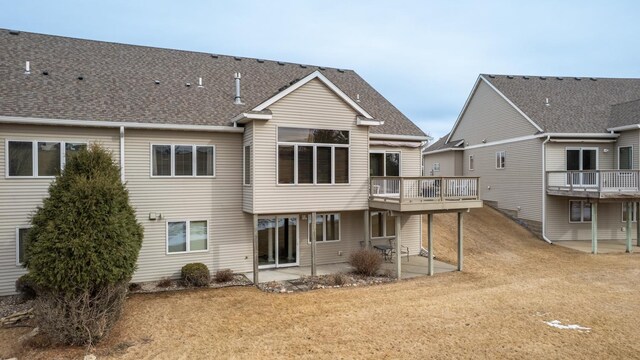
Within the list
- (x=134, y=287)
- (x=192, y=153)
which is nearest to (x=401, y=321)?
(x=134, y=287)

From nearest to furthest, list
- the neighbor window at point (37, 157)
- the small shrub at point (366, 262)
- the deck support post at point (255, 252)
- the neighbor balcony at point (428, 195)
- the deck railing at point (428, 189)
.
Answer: the neighbor window at point (37, 157) → the deck support post at point (255, 252) → the neighbor balcony at point (428, 195) → the deck railing at point (428, 189) → the small shrub at point (366, 262)

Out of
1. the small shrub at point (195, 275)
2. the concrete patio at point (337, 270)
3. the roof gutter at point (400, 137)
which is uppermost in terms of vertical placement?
the roof gutter at point (400, 137)

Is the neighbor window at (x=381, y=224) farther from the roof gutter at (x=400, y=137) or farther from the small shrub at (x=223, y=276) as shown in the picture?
the small shrub at (x=223, y=276)

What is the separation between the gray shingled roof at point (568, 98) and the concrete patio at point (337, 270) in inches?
397

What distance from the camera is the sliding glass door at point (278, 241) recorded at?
563 inches

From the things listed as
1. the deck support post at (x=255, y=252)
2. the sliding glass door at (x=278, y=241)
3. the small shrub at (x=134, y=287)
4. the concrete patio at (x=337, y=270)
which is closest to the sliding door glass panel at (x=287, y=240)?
the sliding glass door at (x=278, y=241)

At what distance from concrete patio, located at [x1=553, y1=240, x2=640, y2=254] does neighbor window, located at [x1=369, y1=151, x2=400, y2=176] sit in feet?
31.6

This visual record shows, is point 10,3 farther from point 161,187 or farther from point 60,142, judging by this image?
point 161,187

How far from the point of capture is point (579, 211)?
1988cm

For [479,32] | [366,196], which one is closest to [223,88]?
[366,196]

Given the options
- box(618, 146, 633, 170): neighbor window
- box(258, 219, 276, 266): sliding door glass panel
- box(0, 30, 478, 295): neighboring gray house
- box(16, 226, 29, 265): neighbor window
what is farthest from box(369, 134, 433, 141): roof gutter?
box(16, 226, 29, 265): neighbor window

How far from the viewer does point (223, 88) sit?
15.5 metres

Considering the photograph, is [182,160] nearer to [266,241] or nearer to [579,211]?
[266,241]

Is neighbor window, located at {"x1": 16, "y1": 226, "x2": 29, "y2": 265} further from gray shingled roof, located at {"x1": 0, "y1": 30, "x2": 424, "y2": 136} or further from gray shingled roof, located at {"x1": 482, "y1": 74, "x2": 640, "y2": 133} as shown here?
gray shingled roof, located at {"x1": 482, "y1": 74, "x2": 640, "y2": 133}
